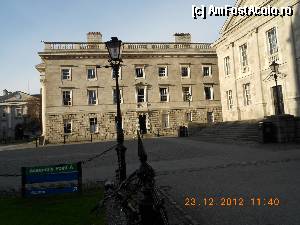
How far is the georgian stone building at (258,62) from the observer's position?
77.4 feet

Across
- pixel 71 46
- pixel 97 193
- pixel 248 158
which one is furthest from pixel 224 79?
pixel 97 193

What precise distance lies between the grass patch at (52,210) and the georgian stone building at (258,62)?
64.2 ft

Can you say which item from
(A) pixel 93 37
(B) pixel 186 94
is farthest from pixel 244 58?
(A) pixel 93 37

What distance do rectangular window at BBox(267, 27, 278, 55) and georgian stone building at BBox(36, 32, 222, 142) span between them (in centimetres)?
1650

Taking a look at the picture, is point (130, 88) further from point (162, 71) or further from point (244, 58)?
point (244, 58)

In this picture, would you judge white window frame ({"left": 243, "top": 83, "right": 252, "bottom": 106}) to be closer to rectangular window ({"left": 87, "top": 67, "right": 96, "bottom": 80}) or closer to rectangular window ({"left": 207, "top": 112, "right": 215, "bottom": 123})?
rectangular window ({"left": 207, "top": 112, "right": 215, "bottom": 123})

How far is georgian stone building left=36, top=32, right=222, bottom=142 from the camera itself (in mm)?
38844

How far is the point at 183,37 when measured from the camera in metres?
45.0

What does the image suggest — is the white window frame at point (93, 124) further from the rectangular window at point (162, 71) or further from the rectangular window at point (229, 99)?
the rectangular window at point (229, 99)

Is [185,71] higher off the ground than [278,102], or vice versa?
[185,71]

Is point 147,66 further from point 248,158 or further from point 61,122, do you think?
point 248,158

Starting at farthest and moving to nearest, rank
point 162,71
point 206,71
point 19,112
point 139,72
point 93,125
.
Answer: point 19,112 → point 206,71 → point 162,71 → point 139,72 → point 93,125
